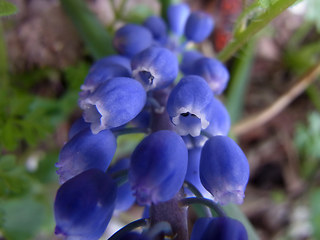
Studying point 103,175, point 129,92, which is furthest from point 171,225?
point 129,92

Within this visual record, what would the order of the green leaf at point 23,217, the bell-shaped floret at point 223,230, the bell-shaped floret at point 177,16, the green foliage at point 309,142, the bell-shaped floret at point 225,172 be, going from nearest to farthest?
the bell-shaped floret at point 223,230, the bell-shaped floret at point 225,172, the bell-shaped floret at point 177,16, the green leaf at point 23,217, the green foliage at point 309,142

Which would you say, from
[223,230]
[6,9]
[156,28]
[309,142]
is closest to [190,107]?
[223,230]

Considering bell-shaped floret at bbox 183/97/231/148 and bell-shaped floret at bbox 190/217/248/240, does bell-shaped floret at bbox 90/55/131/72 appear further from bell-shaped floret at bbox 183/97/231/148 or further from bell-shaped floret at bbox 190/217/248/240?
bell-shaped floret at bbox 190/217/248/240

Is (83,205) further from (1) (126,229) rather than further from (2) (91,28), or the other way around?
(2) (91,28)

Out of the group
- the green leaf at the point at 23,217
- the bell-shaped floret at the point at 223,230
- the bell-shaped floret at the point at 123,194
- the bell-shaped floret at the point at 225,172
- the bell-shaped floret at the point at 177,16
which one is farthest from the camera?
the green leaf at the point at 23,217

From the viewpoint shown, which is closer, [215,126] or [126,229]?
[126,229]

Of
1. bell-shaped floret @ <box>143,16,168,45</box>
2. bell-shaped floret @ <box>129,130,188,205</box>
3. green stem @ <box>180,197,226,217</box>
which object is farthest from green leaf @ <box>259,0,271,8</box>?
bell-shaped floret @ <box>143,16,168,45</box>

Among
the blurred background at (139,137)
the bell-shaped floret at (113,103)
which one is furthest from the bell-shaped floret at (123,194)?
the blurred background at (139,137)

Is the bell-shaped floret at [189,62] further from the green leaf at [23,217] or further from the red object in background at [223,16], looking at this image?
the green leaf at [23,217]
